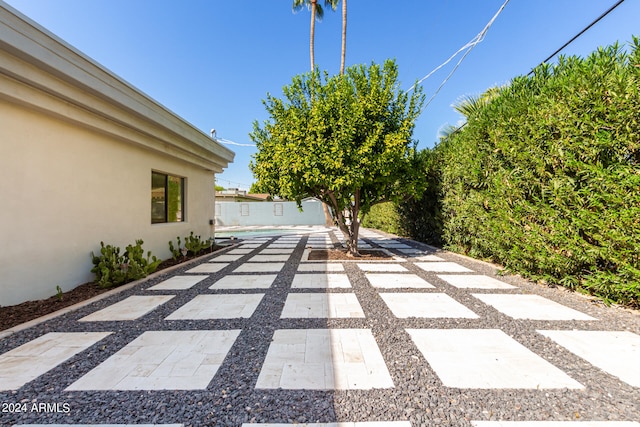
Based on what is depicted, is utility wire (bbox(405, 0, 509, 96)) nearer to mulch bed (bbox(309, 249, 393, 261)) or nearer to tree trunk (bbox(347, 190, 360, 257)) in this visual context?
tree trunk (bbox(347, 190, 360, 257))

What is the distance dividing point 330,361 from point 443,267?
14.0 ft

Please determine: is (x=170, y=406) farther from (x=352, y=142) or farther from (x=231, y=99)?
(x=231, y=99)

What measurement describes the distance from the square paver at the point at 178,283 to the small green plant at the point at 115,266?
1.65 ft

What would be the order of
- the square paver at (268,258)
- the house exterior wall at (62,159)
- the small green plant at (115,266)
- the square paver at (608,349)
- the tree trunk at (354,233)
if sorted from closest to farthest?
the square paver at (608,349), the house exterior wall at (62,159), the small green plant at (115,266), the square paver at (268,258), the tree trunk at (354,233)

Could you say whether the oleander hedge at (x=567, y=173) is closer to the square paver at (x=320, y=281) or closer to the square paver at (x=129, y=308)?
the square paver at (x=320, y=281)

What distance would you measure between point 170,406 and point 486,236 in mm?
5789

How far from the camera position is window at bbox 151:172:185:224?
601 cm

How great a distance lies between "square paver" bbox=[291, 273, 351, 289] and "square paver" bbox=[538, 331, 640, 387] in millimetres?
2584

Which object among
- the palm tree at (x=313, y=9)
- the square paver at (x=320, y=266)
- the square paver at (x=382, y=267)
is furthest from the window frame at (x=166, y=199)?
the palm tree at (x=313, y=9)

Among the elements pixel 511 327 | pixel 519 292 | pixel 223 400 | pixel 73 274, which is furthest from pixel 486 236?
pixel 73 274

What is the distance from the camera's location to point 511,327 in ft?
8.89

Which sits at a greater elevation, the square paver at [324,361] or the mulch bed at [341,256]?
the mulch bed at [341,256]

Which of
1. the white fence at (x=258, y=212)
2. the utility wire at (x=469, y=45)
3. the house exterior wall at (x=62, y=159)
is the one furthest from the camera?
the white fence at (x=258, y=212)

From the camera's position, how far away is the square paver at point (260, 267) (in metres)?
5.39
